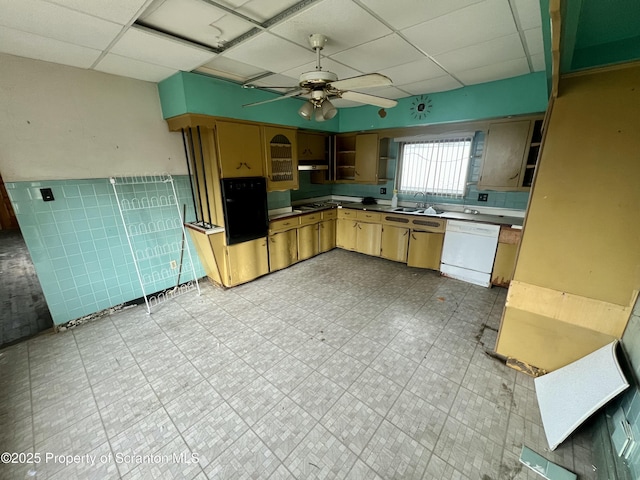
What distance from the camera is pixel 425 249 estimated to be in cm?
383

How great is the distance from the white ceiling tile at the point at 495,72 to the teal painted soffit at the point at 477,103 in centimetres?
13

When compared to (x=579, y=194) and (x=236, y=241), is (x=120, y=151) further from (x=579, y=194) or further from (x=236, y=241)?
(x=579, y=194)

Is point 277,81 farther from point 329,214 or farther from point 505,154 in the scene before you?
point 505,154

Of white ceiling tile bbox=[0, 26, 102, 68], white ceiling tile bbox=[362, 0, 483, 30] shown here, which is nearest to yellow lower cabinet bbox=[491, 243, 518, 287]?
white ceiling tile bbox=[362, 0, 483, 30]

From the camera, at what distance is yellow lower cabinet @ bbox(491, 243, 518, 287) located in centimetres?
319

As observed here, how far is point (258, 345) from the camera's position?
7.69ft

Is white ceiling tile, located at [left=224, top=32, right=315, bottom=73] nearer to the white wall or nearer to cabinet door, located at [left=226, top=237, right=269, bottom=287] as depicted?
the white wall

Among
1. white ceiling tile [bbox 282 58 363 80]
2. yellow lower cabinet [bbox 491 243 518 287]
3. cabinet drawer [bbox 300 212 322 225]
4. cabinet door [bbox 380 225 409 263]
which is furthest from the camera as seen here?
cabinet drawer [bbox 300 212 322 225]

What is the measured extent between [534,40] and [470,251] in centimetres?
228

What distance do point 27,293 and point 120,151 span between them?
2.41 metres

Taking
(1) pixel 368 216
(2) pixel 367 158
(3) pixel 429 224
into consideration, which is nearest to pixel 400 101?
(2) pixel 367 158

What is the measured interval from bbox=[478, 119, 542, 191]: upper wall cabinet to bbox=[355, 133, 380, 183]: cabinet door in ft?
5.30

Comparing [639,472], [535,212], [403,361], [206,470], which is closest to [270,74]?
[535,212]

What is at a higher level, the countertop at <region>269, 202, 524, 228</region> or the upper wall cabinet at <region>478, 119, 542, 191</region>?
the upper wall cabinet at <region>478, 119, 542, 191</region>
